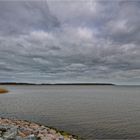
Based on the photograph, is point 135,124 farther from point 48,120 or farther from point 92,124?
point 48,120

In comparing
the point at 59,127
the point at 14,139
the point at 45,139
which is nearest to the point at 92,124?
the point at 59,127

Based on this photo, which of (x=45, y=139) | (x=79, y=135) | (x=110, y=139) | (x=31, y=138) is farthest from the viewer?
(x=79, y=135)

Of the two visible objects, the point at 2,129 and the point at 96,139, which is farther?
Answer: the point at 96,139

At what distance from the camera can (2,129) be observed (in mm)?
13047

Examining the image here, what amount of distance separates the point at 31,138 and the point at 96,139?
804 cm

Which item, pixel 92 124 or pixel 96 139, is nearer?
pixel 96 139

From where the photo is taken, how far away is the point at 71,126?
807 inches

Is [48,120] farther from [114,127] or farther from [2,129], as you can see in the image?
[2,129]

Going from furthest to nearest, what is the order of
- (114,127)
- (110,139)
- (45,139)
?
1. (114,127)
2. (110,139)
3. (45,139)

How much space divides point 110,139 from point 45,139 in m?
6.65

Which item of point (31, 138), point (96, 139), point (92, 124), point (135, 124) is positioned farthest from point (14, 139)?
point (135, 124)

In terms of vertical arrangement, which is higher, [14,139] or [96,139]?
[14,139]

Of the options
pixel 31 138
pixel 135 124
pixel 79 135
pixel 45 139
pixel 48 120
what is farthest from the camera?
pixel 48 120

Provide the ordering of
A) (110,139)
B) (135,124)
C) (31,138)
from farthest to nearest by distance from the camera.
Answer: (135,124)
(110,139)
(31,138)
